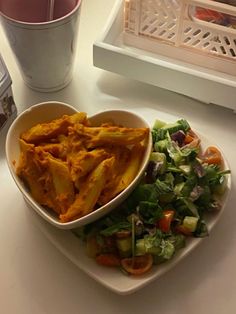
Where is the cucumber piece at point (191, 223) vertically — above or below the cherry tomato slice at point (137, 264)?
above

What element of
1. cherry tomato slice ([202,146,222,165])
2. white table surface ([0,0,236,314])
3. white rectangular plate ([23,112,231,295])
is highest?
cherry tomato slice ([202,146,222,165])

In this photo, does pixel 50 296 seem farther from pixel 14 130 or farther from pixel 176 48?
pixel 176 48

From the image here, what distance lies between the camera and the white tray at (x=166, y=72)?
0.70 meters

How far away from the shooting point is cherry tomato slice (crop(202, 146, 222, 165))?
0.63 metres

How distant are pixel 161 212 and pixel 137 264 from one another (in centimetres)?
6

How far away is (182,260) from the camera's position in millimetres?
590

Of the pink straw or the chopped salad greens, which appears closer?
the chopped salad greens

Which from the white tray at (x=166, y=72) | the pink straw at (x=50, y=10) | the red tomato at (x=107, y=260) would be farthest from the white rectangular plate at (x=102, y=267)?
the pink straw at (x=50, y=10)

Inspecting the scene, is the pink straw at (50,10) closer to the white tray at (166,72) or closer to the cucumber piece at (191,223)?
the white tray at (166,72)

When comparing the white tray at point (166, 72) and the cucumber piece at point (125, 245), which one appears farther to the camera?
the white tray at point (166, 72)

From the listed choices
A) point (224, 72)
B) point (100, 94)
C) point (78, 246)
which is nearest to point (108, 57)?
point (100, 94)

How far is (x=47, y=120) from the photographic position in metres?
0.64

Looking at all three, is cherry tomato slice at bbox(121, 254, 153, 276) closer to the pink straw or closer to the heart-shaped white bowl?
the heart-shaped white bowl

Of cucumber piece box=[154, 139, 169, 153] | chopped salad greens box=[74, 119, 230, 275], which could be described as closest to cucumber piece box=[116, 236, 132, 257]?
chopped salad greens box=[74, 119, 230, 275]
